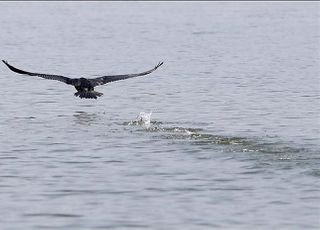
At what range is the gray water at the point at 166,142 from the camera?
750 inches

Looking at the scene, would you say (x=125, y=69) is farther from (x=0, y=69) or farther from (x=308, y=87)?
(x=308, y=87)

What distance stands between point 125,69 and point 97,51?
1150 centimetres

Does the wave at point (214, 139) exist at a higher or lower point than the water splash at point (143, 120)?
lower

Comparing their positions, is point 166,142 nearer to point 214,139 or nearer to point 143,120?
point 214,139

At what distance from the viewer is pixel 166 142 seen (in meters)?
26.8

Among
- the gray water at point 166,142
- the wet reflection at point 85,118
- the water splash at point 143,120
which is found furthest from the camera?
the wet reflection at point 85,118

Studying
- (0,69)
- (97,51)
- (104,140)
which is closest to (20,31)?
(97,51)

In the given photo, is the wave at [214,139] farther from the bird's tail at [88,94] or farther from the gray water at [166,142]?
the bird's tail at [88,94]

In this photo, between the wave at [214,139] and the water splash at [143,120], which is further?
the water splash at [143,120]

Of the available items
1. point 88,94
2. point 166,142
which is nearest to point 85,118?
point 88,94

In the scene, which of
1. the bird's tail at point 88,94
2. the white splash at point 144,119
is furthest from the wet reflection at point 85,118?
the white splash at point 144,119

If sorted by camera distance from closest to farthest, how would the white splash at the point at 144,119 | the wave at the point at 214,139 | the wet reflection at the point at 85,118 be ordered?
the wave at the point at 214,139, the white splash at the point at 144,119, the wet reflection at the point at 85,118

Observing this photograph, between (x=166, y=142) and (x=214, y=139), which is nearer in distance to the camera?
(x=166, y=142)

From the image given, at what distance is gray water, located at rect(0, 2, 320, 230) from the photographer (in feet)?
62.5
